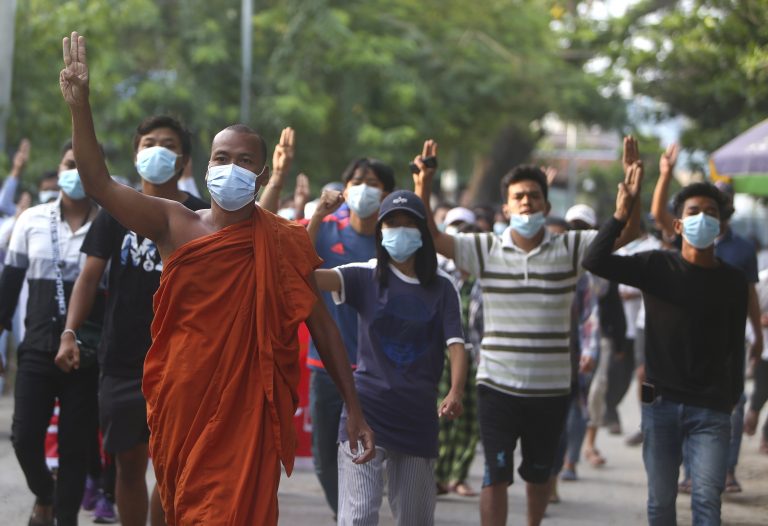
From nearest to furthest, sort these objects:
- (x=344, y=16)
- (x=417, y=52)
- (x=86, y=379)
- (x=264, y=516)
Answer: (x=264, y=516) < (x=86, y=379) < (x=344, y=16) < (x=417, y=52)

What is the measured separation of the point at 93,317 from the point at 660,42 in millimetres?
9941

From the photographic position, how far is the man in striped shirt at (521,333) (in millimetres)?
6551

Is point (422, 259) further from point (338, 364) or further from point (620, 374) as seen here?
point (620, 374)

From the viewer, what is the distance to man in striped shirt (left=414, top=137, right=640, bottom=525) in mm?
6551

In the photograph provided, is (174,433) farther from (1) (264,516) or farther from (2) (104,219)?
(2) (104,219)

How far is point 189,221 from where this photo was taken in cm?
491

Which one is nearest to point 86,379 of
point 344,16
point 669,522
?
point 669,522

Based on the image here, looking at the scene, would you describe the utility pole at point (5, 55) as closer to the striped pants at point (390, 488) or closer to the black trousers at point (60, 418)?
the black trousers at point (60, 418)

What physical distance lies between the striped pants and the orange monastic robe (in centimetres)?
101

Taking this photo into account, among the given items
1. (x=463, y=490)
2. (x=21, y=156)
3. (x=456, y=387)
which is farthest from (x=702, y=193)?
(x=21, y=156)

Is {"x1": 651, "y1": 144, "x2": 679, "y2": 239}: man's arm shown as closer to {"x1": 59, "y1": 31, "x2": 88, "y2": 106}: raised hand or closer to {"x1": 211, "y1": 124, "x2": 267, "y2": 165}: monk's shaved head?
{"x1": 211, "y1": 124, "x2": 267, "y2": 165}: monk's shaved head

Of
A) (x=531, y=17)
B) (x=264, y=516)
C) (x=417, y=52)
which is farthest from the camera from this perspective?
(x=531, y=17)

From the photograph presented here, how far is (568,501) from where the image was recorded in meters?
9.25

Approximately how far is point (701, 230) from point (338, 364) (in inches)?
82.2
